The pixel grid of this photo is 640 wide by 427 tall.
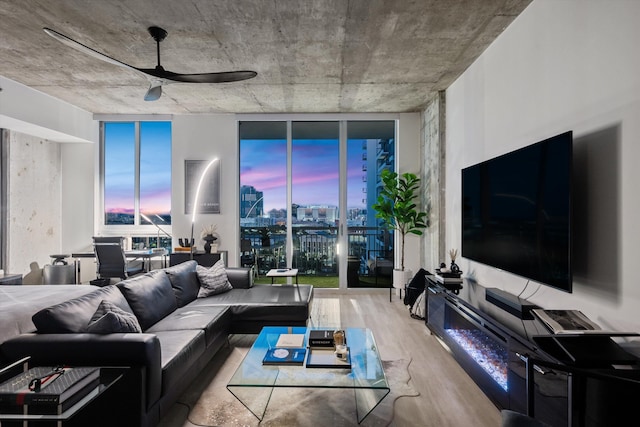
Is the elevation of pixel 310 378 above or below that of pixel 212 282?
below

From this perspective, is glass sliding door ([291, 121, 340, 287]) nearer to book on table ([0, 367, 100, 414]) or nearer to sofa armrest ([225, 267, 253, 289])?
sofa armrest ([225, 267, 253, 289])

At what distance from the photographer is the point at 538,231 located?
2250mm

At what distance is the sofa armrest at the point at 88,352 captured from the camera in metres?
1.83

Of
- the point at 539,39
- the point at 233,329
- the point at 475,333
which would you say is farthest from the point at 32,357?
the point at 539,39

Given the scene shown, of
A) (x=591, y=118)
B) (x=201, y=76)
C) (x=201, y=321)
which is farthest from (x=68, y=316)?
(x=591, y=118)

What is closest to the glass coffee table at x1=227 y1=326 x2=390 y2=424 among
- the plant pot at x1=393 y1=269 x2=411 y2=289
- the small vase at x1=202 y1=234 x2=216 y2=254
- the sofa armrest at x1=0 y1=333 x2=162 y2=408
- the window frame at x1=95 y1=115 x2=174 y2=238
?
the sofa armrest at x1=0 y1=333 x2=162 y2=408

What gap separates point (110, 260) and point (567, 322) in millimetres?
4989

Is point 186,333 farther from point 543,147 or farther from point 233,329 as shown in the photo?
point 543,147

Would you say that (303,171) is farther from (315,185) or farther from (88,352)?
(88,352)

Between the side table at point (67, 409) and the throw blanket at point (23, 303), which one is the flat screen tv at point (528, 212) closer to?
the side table at point (67, 409)

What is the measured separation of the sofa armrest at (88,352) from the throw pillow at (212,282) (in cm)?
171

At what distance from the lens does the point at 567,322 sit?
182 centimetres

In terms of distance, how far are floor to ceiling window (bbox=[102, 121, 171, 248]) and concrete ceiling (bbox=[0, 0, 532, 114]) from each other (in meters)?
1.02

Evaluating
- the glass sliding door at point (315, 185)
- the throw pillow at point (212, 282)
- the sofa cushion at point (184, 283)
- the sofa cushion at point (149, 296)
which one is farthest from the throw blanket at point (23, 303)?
the glass sliding door at point (315, 185)
